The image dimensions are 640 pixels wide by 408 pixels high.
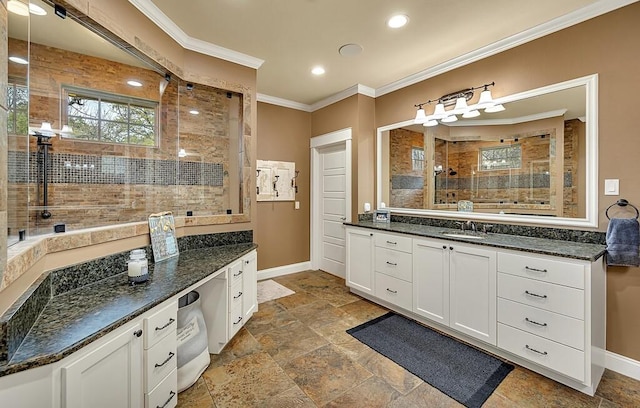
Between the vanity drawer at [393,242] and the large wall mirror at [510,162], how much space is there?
68 centimetres

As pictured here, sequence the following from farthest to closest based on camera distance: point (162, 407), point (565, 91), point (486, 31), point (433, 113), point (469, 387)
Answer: point (433, 113), point (486, 31), point (565, 91), point (469, 387), point (162, 407)

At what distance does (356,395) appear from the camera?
1.86 metres

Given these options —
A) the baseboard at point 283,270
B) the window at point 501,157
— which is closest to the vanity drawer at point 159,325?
the baseboard at point 283,270

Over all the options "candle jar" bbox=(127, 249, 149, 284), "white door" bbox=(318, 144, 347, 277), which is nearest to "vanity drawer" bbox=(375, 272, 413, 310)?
"white door" bbox=(318, 144, 347, 277)

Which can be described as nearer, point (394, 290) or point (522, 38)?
point (522, 38)

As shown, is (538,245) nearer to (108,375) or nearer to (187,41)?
(108,375)

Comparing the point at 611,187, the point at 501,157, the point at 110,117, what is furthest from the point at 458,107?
the point at 110,117

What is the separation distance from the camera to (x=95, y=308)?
141 cm

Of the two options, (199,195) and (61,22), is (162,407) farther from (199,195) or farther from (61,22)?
(61,22)

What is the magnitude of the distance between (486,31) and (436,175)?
1518 millimetres

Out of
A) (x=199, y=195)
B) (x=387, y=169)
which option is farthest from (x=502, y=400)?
(x=199, y=195)

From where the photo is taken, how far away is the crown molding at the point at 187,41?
7.11 feet

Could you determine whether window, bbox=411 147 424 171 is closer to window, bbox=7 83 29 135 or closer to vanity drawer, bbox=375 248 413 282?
vanity drawer, bbox=375 248 413 282

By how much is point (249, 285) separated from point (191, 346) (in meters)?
0.83
